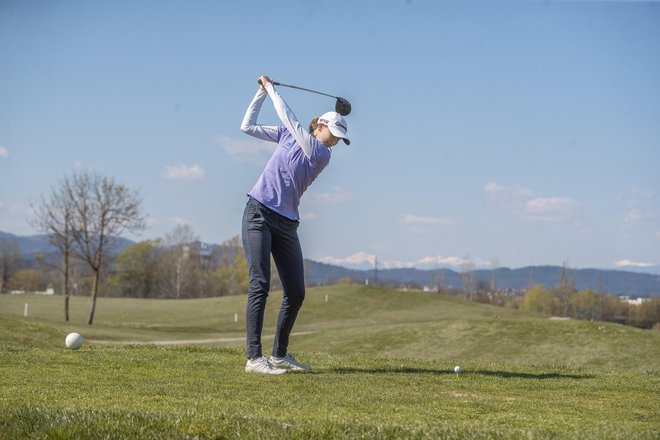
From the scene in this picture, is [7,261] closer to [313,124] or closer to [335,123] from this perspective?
[313,124]

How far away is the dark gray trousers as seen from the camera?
8172 millimetres

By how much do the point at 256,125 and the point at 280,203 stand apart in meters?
0.96

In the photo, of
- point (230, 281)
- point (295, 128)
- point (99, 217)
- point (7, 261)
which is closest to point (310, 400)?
point (295, 128)

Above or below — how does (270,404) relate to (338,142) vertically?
below

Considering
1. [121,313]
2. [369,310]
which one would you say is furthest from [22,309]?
[369,310]

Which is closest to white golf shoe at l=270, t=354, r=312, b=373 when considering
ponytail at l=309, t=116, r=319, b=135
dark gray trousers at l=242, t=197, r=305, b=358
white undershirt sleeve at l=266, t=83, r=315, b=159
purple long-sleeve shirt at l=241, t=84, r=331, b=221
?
dark gray trousers at l=242, t=197, r=305, b=358

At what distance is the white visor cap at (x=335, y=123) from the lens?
27.2 feet

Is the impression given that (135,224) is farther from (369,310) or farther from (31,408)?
(31,408)

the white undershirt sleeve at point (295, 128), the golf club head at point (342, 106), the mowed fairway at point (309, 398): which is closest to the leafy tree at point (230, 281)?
the mowed fairway at point (309, 398)

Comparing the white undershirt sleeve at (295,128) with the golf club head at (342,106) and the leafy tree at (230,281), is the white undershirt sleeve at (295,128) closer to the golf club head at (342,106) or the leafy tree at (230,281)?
the golf club head at (342,106)

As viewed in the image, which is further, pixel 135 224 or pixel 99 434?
pixel 135 224

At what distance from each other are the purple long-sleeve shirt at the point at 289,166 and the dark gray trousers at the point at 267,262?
13 centimetres

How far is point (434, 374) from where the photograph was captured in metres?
8.48

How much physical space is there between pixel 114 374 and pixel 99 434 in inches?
109
